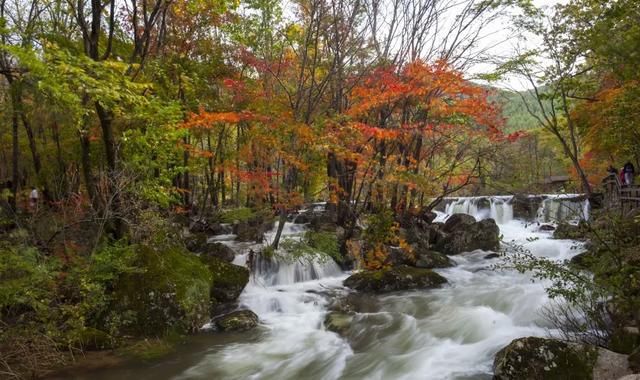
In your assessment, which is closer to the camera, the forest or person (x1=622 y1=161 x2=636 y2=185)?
the forest

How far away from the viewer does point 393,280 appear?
1072cm

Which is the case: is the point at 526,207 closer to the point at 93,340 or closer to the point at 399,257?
the point at 399,257

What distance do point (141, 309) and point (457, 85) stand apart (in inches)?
394

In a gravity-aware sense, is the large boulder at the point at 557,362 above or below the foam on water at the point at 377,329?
above

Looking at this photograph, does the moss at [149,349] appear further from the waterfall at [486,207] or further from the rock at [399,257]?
the waterfall at [486,207]

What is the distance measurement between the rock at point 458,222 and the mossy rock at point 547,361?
11048 mm

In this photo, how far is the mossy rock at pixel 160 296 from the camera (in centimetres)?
739

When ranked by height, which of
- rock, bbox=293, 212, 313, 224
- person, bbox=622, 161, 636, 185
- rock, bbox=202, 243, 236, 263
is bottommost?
rock, bbox=202, 243, 236, 263

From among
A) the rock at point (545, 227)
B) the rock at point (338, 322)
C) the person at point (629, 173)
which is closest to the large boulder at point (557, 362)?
the rock at point (338, 322)

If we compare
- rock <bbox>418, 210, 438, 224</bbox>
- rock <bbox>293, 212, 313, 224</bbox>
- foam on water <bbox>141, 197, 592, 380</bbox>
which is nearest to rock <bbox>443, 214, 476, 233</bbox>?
rock <bbox>418, 210, 438, 224</bbox>

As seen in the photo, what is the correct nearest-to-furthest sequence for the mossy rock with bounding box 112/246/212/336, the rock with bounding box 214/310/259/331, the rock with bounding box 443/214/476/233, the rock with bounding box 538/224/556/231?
the mossy rock with bounding box 112/246/212/336 → the rock with bounding box 214/310/259/331 → the rock with bounding box 443/214/476/233 → the rock with bounding box 538/224/556/231

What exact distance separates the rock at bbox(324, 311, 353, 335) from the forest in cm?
200

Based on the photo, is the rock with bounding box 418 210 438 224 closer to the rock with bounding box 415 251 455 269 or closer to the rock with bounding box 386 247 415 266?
the rock with bounding box 415 251 455 269

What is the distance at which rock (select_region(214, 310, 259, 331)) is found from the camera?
802 cm
